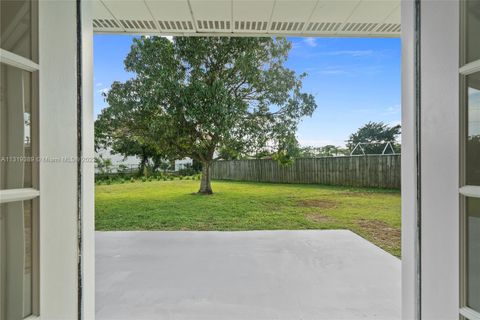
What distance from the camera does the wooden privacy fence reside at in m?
5.49

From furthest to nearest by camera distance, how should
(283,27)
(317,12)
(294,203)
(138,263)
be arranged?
(294,203)
(138,263)
(283,27)
(317,12)

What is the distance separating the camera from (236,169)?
6.74 meters

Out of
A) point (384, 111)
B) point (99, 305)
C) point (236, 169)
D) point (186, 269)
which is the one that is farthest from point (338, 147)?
point (99, 305)

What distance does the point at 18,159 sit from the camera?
0.50 metres

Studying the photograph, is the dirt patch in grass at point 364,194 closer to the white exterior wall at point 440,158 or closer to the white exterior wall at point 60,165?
the white exterior wall at point 440,158

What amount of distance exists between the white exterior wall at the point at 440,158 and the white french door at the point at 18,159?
28.2 inches

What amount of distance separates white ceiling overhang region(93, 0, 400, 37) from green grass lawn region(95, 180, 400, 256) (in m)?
3.37

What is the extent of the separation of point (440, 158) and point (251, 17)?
1.19m

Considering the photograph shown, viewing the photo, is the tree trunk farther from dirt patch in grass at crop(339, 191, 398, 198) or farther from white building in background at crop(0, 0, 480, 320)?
white building in background at crop(0, 0, 480, 320)

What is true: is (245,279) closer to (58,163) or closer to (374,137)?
(58,163)

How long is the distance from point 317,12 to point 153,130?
13.7 feet

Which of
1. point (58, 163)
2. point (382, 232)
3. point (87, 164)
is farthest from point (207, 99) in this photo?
point (58, 163)

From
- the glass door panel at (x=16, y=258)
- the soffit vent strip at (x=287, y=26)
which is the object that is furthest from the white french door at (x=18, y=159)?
the soffit vent strip at (x=287, y=26)

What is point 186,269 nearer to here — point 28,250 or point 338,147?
point 28,250
